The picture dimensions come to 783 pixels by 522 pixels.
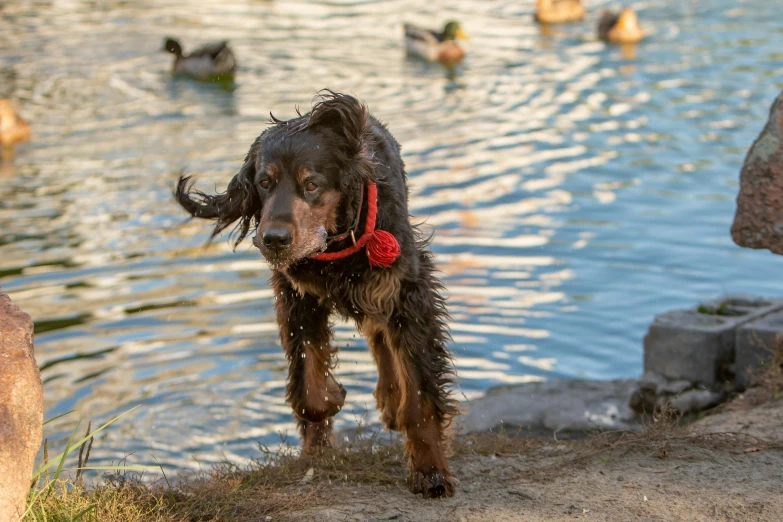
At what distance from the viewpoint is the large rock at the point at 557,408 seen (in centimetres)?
748

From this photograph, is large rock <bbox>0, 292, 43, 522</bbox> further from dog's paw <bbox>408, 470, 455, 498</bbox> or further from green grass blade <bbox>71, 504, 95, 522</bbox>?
dog's paw <bbox>408, 470, 455, 498</bbox>

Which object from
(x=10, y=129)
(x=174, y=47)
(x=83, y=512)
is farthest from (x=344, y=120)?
(x=174, y=47)

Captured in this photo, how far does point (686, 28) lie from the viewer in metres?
21.8

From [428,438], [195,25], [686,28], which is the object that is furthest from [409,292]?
[195,25]

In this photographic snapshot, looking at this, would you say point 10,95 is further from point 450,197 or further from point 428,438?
point 428,438

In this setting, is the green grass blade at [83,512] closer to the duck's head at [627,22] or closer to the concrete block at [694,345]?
the concrete block at [694,345]

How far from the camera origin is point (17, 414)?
390cm

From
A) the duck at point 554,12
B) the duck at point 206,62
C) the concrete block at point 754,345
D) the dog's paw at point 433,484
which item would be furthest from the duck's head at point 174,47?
the dog's paw at point 433,484

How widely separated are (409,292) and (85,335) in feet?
15.2

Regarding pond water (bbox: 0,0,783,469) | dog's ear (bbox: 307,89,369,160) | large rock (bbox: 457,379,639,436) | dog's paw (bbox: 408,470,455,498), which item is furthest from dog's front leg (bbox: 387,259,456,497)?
pond water (bbox: 0,0,783,469)

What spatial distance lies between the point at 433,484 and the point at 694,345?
328 cm

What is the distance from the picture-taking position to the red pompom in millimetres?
4957

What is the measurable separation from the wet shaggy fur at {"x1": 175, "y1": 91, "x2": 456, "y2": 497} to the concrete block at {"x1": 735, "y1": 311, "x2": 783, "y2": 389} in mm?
2927

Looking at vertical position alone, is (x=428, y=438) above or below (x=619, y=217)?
above
